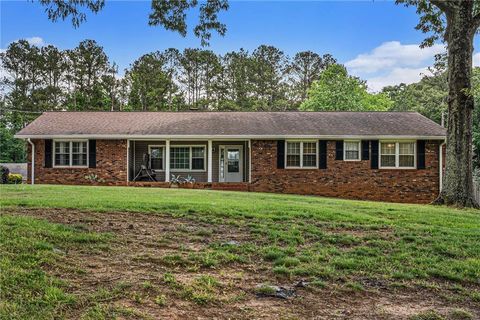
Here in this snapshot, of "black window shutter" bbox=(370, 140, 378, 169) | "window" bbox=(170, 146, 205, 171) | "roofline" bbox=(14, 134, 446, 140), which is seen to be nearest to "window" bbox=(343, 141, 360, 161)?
"roofline" bbox=(14, 134, 446, 140)

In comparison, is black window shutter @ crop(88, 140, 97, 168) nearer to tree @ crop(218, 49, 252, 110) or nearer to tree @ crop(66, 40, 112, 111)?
tree @ crop(66, 40, 112, 111)

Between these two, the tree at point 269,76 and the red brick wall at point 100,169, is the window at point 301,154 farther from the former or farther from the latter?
the tree at point 269,76

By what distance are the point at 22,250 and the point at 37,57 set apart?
40689 millimetres

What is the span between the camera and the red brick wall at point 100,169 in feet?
57.8

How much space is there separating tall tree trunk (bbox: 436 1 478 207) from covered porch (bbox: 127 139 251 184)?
9.09m

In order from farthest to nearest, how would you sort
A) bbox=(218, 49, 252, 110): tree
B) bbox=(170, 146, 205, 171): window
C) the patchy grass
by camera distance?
bbox=(218, 49, 252, 110): tree
bbox=(170, 146, 205, 171): window
the patchy grass

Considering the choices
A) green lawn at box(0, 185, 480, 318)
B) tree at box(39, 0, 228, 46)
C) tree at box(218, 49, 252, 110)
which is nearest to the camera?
green lawn at box(0, 185, 480, 318)

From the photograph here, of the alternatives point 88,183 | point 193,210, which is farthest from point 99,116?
point 193,210

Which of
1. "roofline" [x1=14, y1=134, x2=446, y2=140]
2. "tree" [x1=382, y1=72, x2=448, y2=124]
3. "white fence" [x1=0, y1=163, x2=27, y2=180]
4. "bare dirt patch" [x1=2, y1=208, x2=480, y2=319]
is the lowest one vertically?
"bare dirt patch" [x1=2, y1=208, x2=480, y2=319]

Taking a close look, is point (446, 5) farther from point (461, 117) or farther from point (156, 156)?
point (156, 156)

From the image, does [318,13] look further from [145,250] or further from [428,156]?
[145,250]

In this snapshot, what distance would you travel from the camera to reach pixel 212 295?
12.0 feet

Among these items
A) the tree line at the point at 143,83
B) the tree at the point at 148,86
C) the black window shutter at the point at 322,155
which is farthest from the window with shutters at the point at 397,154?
the tree at the point at 148,86

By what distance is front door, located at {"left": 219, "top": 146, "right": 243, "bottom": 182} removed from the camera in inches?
744
